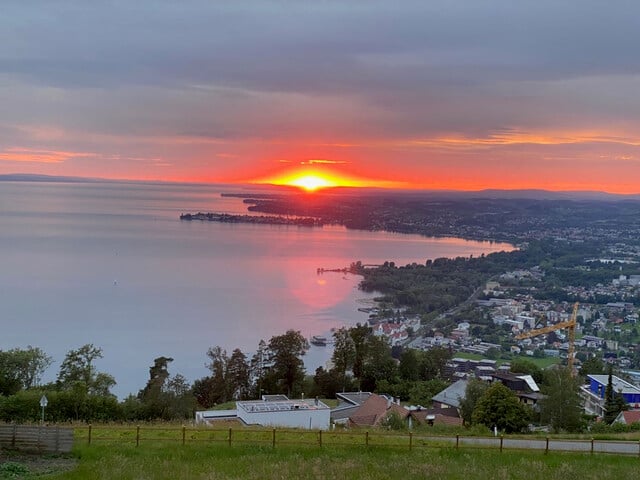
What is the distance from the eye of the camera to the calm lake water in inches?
1288

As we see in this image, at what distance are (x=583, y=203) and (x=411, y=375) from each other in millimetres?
123255

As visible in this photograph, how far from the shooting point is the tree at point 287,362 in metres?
22.9

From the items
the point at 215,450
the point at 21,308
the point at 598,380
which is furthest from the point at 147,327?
the point at 215,450

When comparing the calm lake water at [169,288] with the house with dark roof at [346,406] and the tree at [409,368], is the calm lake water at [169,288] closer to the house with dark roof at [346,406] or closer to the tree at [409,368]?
the tree at [409,368]

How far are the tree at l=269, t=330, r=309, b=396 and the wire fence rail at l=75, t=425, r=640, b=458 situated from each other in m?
11.7

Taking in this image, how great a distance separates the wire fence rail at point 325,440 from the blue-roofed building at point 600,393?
1353 cm

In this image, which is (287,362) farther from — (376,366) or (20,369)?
(20,369)

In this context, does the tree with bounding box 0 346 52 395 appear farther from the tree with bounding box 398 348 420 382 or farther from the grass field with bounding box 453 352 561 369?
the grass field with bounding box 453 352 561 369

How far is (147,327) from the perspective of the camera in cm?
3656

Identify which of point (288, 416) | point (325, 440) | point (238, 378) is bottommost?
point (238, 378)

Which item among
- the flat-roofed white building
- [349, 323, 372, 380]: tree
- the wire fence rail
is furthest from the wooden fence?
[349, 323, 372, 380]: tree

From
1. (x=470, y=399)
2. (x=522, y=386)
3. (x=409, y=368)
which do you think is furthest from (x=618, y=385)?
(x=470, y=399)

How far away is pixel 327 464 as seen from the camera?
8375 millimetres

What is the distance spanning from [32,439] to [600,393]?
80.6 ft
